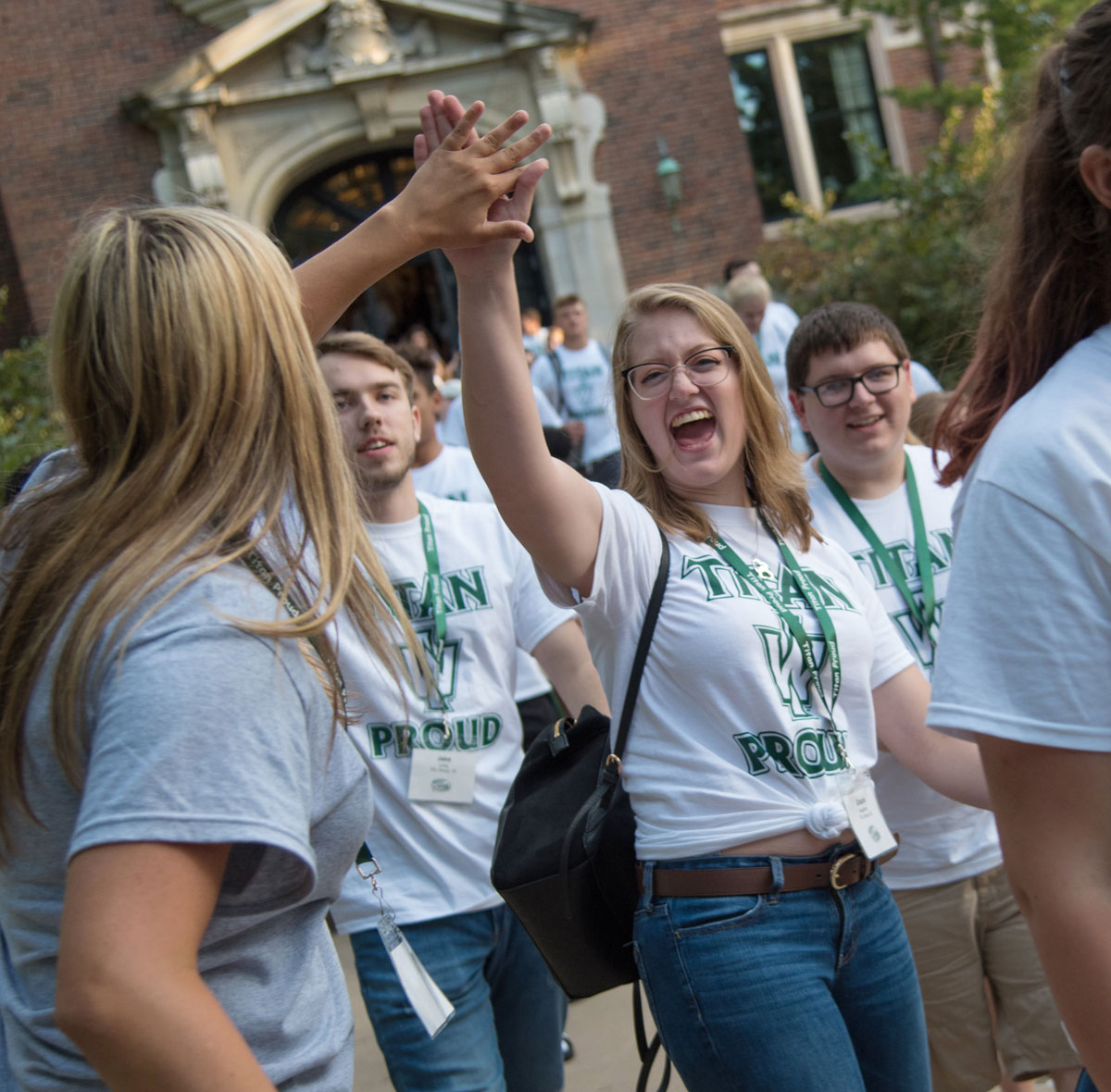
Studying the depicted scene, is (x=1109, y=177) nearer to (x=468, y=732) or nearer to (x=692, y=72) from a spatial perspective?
(x=468, y=732)

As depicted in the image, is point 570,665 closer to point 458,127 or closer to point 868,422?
point 868,422

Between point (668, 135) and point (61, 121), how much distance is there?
633 cm

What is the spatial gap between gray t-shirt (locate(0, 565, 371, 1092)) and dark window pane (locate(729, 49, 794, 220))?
13.9 metres

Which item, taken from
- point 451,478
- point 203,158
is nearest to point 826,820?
point 451,478

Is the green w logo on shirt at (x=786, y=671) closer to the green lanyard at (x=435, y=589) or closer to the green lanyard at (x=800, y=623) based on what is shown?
the green lanyard at (x=800, y=623)

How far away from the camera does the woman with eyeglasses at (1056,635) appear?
1199 millimetres

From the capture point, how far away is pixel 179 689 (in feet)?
3.83

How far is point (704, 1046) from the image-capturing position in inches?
81.7

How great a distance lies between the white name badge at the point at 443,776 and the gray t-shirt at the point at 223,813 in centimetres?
131

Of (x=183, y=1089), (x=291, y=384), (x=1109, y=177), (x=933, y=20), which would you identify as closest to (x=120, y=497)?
(x=291, y=384)

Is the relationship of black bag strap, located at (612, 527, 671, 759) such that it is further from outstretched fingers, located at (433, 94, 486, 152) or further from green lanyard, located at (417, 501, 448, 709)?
outstretched fingers, located at (433, 94, 486, 152)

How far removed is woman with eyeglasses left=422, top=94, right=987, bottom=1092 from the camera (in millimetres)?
2002

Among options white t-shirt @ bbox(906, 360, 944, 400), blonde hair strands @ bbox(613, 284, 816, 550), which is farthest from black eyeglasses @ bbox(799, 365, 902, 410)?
white t-shirt @ bbox(906, 360, 944, 400)

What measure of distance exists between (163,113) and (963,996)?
1147 cm
